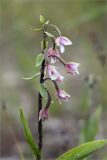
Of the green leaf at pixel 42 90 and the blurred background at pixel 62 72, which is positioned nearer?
the green leaf at pixel 42 90

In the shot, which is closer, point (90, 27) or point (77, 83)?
point (77, 83)

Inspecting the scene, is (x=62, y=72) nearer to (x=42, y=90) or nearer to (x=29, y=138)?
(x=29, y=138)

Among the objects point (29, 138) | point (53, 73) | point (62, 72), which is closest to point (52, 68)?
point (53, 73)

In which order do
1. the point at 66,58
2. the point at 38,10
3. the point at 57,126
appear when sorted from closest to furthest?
the point at 57,126, the point at 66,58, the point at 38,10

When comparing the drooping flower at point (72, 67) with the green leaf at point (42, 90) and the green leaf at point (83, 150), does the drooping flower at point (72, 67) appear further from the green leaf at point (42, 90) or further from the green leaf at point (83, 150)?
the green leaf at point (83, 150)

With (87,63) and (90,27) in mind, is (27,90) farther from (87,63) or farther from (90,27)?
(90,27)

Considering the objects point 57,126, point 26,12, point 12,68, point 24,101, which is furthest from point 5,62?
point 57,126

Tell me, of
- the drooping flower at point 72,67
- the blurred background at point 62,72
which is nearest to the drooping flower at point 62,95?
the drooping flower at point 72,67

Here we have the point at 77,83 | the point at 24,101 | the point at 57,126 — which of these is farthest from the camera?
the point at 77,83
